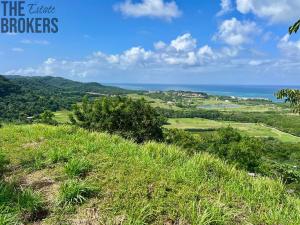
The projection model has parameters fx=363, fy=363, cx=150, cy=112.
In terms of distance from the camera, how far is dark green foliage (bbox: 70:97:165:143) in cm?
3769

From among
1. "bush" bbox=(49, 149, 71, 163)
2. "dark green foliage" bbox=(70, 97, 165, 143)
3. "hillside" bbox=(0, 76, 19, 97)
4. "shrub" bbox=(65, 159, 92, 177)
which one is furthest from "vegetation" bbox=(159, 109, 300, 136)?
"shrub" bbox=(65, 159, 92, 177)

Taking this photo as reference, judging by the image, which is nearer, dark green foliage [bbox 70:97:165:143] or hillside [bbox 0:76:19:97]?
dark green foliage [bbox 70:97:165:143]

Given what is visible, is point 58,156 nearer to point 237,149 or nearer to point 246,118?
point 237,149

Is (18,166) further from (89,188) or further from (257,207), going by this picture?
(257,207)

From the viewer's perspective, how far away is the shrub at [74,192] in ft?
19.5

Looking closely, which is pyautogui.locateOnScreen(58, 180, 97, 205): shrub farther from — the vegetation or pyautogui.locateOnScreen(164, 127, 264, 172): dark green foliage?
the vegetation

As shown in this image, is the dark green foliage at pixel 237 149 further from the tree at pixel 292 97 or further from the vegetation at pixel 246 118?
the vegetation at pixel 246 118

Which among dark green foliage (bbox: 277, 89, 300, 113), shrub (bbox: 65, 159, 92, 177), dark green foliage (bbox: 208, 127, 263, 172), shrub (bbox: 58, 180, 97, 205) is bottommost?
dark green foliage (bbox: 208, 127, 263, 172)

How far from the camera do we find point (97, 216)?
557 centimetres

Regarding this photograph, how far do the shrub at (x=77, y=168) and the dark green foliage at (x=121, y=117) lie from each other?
95.5ft

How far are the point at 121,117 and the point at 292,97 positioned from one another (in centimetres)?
2384

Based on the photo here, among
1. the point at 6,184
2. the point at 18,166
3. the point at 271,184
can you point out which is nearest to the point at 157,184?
the point at 271,184

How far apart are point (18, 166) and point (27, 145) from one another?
210 centimetres

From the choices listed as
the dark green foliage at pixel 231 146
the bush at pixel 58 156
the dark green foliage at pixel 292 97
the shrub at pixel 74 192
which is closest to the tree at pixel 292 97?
the dark green foliage at pixel 292 97
